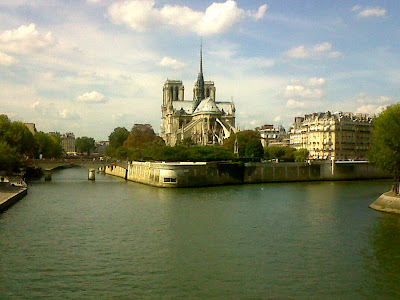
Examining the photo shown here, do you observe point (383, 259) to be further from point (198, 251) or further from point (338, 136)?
point (338, 136)

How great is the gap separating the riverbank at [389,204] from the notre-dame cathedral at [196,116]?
6811 centimetres

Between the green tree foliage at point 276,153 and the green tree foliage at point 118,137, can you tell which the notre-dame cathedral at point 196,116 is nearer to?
the green tree foliage at point 118,137

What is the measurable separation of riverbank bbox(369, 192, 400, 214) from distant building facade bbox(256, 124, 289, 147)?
259ft

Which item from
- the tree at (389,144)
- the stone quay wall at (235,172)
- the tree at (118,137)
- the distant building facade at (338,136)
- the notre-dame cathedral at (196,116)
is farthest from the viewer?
the tree at (118,137)

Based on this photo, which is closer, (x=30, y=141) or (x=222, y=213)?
(x=222, y=213)

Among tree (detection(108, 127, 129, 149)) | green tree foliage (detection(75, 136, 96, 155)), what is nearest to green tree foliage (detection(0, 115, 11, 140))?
tree (detection(108, 127, 129, 149))

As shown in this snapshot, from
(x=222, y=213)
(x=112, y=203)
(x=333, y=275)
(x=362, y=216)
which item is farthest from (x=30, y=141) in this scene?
(x=333, y=275)

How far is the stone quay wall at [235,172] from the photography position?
167 feet

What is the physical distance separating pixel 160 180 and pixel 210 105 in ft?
215

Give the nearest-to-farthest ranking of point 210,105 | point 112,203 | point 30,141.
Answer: point 112,203, point 30,141, point 210,105

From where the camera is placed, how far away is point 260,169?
59.9 m

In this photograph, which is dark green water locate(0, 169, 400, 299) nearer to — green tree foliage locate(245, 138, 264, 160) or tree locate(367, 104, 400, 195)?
tree locate(367, 104, 400, 195)

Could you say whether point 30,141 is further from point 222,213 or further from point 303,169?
point 222,213

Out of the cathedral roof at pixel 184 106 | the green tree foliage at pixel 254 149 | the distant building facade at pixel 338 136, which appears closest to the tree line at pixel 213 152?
the green tree foliage at pixel 254 149
